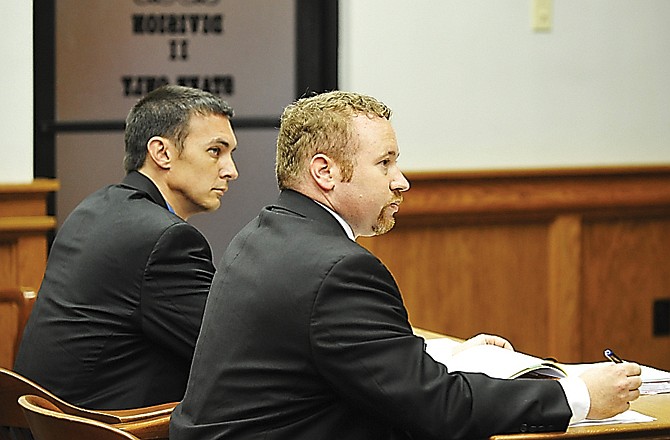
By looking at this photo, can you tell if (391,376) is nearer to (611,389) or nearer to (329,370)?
(329,370)

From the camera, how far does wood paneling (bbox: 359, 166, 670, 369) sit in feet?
→ 14.6

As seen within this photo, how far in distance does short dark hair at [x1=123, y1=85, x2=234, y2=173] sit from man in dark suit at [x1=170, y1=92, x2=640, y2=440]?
94cm

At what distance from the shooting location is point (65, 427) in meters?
1.80

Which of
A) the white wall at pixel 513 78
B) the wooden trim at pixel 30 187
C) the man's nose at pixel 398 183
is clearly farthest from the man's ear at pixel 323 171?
the white wall at pixel 513 78

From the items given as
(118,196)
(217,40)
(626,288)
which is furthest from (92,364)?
(626,288)

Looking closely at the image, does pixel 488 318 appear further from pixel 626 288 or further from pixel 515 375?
pixel 515 375

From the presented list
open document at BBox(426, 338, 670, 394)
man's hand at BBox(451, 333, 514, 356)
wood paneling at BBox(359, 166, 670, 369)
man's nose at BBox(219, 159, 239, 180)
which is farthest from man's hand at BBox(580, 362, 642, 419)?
wood paneling at BBox(359, 166, 670, 369)

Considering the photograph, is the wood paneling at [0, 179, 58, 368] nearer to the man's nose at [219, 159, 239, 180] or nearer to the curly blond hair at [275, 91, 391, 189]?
the man's nose at [219, 159, 239, 180]

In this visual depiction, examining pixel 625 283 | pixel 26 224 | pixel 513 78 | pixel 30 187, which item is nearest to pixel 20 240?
pixel 26 224

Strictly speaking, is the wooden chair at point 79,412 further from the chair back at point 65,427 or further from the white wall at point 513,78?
the white wall at point 513,78

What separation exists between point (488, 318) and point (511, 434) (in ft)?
8.76

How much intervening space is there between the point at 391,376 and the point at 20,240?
7.72 ft

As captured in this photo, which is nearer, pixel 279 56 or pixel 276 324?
pixel 276 324

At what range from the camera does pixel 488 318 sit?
459cm
